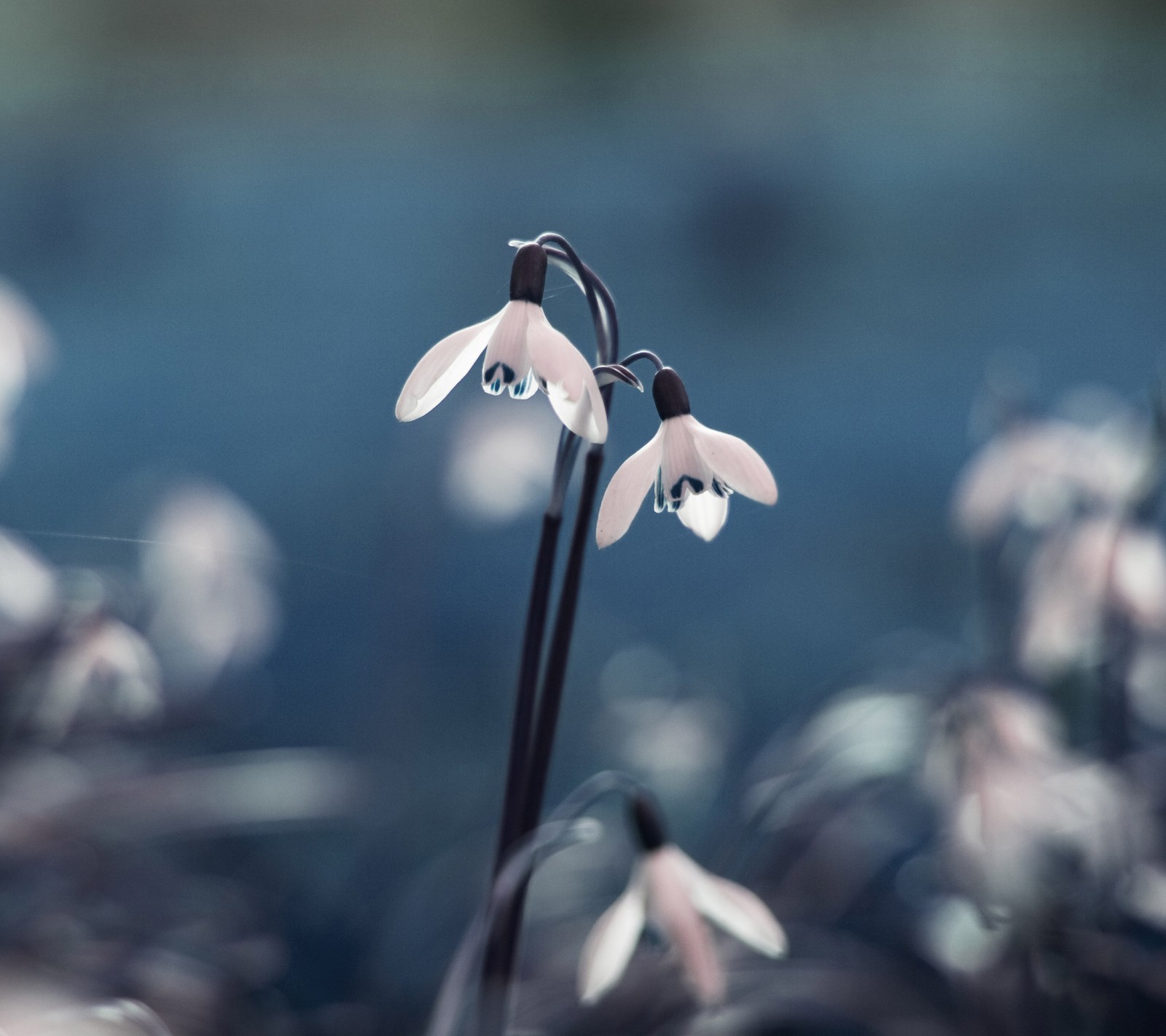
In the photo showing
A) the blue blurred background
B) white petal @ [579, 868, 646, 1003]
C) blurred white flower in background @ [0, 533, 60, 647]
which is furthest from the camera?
the blue blurred background

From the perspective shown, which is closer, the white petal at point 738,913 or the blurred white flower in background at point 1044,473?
the white petal at point 738,913

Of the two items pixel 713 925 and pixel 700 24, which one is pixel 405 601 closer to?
pixel 713 925

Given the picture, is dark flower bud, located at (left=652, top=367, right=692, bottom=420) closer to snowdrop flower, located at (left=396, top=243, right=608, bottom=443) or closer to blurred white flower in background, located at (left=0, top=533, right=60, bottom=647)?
snowdrop flower, located at (left=396, top=243, right=608, bottom=443)

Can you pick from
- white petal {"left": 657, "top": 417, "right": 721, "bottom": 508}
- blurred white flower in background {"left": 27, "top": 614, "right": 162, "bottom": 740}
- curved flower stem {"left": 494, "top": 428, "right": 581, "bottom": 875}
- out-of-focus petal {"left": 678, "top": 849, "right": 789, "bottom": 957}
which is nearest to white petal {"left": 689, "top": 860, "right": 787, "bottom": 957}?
out-of-focus petal {"left": 678, "top": 849, "right": 789, "bottom": 957}

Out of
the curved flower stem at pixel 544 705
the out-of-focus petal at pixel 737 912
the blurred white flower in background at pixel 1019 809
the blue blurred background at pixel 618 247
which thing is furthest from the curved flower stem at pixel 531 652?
the blue blurred background at pixel 618 247

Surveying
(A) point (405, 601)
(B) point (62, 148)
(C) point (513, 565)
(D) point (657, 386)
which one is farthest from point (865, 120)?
(D) point (657, 386)

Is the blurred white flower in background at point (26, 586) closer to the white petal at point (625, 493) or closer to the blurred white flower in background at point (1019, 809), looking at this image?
A: the white petal at point (625, 493)
